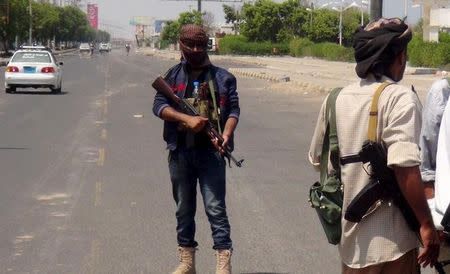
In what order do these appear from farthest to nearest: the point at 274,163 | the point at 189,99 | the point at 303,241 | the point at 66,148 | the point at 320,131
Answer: the point at 66,148 < the point at 274,163 < the point at 303,241 < the point at 189,99 < the point at 320,131

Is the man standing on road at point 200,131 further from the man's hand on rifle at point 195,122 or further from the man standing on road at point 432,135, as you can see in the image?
the man standing on road at point 432,135

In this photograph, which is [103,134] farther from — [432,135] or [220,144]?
[432,135]

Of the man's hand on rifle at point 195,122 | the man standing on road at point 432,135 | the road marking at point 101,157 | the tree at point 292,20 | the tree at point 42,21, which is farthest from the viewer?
the tree at point 42,21

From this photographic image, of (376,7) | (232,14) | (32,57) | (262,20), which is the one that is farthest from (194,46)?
(232,14)

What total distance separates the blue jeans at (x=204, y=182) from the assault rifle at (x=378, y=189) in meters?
2.16

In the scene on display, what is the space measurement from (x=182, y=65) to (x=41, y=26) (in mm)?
117754

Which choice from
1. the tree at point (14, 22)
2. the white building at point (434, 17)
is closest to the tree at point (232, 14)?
the tree at point (14, 22)

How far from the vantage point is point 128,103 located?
88.1 feet

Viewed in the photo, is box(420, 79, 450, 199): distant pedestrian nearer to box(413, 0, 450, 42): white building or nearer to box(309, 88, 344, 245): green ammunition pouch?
box(309, 88, 344, 245): green ammunition pouch

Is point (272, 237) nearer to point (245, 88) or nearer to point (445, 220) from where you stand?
point (445, 220)

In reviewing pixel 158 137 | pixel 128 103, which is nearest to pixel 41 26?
pixel 128 103

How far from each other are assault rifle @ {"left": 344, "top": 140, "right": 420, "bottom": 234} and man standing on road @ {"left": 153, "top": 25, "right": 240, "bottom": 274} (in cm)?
203

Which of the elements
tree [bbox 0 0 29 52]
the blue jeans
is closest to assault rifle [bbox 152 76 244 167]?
the blue jeans

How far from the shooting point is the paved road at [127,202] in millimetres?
7461
